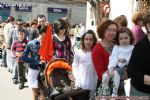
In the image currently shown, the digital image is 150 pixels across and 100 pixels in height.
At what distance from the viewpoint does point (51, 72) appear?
5.73 m

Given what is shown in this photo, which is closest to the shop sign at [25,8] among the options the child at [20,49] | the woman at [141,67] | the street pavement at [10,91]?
the street pavement at [10,91]

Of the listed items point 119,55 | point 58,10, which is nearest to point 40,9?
point 58,10

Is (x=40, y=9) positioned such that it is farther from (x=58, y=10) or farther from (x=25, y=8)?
(x=58, y=10)

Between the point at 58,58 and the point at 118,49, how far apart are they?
5.71ft

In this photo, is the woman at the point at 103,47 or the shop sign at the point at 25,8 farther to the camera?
the shop sign at the point at 25,8

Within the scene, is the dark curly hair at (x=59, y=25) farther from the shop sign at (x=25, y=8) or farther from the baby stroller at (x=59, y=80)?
the shop sign at (x=25, y=8)

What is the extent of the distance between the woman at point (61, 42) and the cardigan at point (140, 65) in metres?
3.20

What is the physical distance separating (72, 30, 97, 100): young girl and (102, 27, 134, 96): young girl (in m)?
0.69

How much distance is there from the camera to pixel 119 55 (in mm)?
4426

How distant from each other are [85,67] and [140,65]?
82.4 inches

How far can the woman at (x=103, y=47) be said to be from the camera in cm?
464

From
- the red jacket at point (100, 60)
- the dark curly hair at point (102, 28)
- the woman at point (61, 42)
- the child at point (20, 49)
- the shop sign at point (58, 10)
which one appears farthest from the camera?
the shop sign at point (58, 10)

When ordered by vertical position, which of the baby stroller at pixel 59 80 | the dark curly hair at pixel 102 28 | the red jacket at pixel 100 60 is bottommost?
the baby stroller at pixel 59 80

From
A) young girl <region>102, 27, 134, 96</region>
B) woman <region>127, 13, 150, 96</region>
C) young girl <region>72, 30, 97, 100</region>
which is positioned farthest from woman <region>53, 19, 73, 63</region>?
woman <region>127, 13, 150, 96</region>
